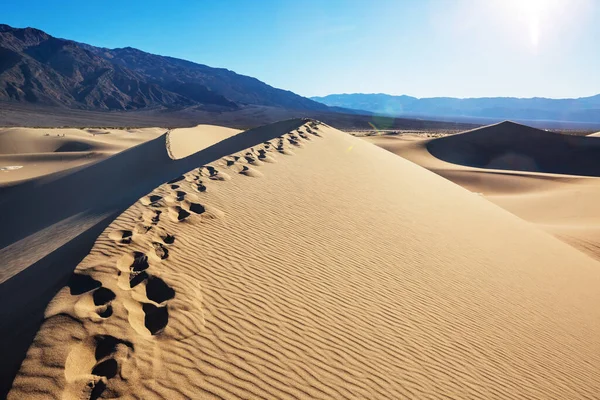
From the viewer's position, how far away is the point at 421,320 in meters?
3.74

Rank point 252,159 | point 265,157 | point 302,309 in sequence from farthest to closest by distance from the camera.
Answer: point 265,157 < point 252,159 < point 302,309

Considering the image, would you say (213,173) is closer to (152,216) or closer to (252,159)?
(252,159)

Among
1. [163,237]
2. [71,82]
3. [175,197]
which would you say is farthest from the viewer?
[71,82]

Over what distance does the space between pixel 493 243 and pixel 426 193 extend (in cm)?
270

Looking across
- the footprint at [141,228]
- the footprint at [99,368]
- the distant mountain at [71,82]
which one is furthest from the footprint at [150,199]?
the distant mountain at [71,82]

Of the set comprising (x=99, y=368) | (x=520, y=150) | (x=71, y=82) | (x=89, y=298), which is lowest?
(x=99, y=368)

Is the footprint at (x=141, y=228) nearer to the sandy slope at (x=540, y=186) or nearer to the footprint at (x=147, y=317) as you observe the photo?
the footprint at (x=147, y=317)

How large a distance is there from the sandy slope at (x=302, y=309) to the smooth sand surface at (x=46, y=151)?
15.2 meters

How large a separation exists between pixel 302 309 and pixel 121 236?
2.36 meters

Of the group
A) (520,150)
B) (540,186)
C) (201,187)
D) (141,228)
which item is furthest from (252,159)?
(520,150)

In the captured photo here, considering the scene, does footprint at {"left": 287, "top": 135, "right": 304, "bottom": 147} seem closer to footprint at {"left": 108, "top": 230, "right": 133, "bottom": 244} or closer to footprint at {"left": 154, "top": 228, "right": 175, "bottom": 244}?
footprint at {"left": 154, "top": 228, "right": 175, "bottom": 244}

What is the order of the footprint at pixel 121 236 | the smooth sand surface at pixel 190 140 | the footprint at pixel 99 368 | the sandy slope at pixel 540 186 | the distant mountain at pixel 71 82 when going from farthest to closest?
the distant mountain at pixel 71 82
the smooth sand surface at pixel 190 140
the sandy slope at pixel 540 186
the footprint at pixel 121 236
the footprint at pixel 99 368

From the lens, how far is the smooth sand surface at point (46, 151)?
17.5 metres

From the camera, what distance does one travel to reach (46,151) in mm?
23922
